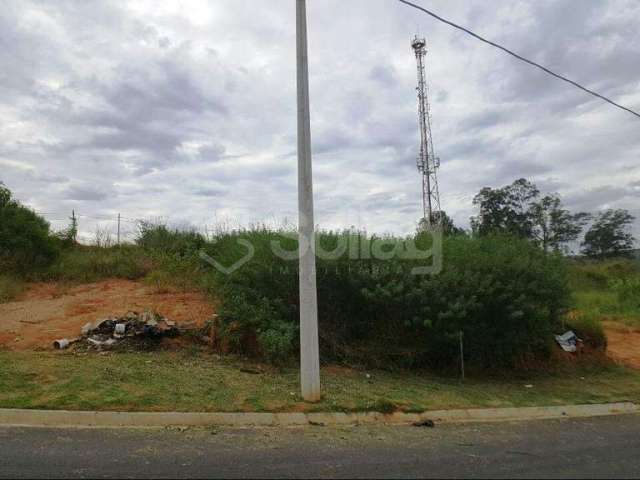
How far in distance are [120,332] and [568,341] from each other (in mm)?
9295

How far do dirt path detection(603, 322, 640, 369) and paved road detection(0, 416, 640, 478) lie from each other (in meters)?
6.38

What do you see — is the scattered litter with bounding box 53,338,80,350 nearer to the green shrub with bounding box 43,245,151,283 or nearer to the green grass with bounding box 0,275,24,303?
the green grass with bounding box 0,275,24,303

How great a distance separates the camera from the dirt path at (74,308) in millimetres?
9812

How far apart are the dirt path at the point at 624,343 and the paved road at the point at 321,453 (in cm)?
638

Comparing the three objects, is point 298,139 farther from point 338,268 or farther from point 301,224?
point 338,268

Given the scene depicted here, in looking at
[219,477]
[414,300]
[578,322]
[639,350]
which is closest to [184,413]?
[219,477]

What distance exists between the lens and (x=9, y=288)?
13.6 meters

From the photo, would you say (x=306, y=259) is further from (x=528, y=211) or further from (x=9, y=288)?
(x=528, y=211)

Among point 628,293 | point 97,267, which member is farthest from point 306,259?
point 628,293

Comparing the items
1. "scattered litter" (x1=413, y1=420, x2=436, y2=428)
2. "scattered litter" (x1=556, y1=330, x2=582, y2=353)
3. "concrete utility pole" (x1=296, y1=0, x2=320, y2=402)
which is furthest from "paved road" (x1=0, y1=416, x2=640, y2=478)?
"scattered litter" (x1=556, y1=330, x2=582, y2=353)

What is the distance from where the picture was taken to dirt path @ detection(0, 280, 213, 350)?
981 cm

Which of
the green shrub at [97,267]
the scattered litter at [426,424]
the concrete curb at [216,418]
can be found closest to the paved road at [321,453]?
the scattered litter at [426,424]

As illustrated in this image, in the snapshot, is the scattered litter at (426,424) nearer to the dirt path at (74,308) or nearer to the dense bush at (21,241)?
the dirt path at (74,308)

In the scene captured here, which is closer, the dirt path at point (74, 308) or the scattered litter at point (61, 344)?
the scattered litter at point (61, 344)
